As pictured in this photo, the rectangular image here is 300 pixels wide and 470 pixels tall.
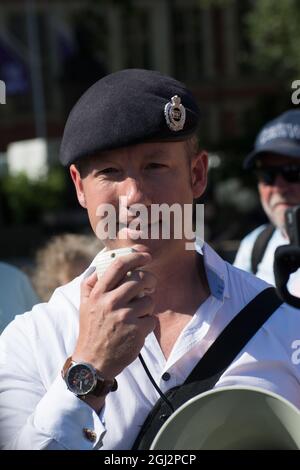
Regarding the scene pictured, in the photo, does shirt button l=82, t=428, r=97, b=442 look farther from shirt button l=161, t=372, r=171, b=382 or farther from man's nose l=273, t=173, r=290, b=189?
man's nose l=273, t=173, r=290, b=189

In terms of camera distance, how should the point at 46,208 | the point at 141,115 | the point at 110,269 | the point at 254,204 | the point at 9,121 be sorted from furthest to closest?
the point at 9,121 < the point at 254,204 < the point at 46,208 < the point at 141,115 < the point at 110,269

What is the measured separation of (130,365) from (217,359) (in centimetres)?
19

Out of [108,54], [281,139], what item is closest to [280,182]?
[281,139]

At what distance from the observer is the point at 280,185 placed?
4.25 metres

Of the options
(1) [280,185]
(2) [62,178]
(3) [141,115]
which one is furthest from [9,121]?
(3) [141,115]

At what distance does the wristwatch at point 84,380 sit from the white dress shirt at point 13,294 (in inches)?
33.6

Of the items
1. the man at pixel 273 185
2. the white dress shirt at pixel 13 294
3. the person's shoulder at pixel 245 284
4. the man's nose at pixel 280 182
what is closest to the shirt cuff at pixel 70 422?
the person's shoulder at pixel 245 284

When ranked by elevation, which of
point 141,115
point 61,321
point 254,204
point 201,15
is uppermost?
point 201,15

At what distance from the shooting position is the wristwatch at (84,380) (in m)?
1.81

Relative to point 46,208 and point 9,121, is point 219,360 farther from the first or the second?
point 9,121

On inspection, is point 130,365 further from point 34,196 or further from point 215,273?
point 34,196

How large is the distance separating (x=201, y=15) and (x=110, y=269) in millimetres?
36439

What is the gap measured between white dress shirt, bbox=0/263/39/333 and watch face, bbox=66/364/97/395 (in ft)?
2.81

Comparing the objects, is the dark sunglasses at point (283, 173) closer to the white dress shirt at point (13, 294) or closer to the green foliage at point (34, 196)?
the white dress shirt at point (13, 294)
